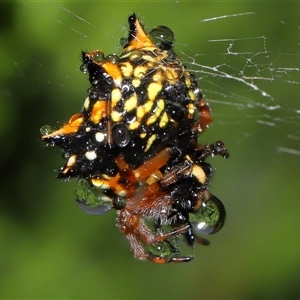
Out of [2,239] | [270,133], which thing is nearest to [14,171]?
[2,239]

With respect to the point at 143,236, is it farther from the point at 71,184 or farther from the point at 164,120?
the point at 71,184

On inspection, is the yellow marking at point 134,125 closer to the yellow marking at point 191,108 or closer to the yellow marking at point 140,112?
the yellow marking at point 140,112

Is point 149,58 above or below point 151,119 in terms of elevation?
above

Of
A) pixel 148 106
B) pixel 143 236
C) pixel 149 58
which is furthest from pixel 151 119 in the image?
pixel 143 236

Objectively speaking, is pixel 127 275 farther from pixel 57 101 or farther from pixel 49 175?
pixel 57 101

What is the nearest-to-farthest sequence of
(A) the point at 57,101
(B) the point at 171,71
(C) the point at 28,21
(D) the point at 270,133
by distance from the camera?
(B) the point at 171,71
(C) the point at 28,21
(A) the point at 57,101
(D) the point at 270,133

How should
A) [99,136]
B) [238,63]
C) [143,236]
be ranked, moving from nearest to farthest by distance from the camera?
[99,136] < [143,236] < [238,63]

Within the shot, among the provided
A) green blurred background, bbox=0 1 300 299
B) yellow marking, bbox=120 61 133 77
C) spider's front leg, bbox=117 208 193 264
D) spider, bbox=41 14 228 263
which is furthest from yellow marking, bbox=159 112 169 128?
green blurred background, bbox=0 1 300 299

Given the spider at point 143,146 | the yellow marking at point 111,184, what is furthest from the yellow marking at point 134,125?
the yellow marking at point 111,184
